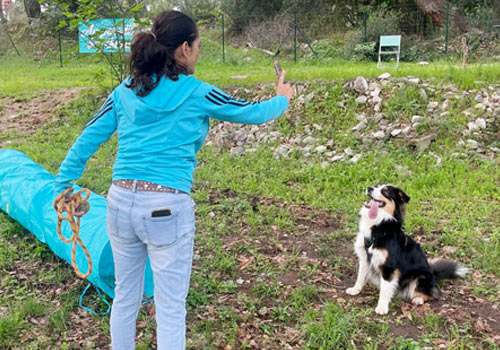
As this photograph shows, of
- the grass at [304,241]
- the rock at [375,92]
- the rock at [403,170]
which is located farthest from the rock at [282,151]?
the rock at [375,92]

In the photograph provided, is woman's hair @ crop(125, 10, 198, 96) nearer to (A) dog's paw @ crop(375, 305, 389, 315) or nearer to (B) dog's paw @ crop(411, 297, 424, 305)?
(A) dog's paw @ crop(375, 305, 389, 315)

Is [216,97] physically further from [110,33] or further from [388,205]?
[110,33]

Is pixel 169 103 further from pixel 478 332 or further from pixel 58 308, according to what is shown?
pixel 478 332

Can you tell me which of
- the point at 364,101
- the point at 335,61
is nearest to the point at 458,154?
the point at 364,101

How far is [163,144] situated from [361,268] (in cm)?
240

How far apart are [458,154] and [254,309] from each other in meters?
4.65

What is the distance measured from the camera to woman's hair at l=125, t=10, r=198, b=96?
2229mm

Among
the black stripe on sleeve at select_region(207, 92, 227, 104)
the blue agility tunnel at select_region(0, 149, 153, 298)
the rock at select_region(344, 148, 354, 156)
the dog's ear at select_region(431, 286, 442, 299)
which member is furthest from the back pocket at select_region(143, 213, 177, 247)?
the rock at select_region(344, 148, 354, 156)

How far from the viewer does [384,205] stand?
3.82 metres

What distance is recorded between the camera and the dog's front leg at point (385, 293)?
3676mm

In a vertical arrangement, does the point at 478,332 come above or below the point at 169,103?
below

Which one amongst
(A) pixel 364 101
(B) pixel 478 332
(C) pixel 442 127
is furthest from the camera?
(A) pixel 364 101

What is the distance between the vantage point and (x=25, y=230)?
519 centimetres

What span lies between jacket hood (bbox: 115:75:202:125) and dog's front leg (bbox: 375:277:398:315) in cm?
243
